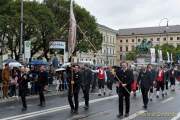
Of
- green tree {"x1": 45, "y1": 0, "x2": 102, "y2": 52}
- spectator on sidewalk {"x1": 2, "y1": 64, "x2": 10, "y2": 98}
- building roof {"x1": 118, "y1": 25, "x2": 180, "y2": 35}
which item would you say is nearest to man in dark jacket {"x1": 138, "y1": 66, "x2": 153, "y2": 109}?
spectator on sidewalk {"x1": 2, "y1": 64, "x2": 10, "y2": 98}

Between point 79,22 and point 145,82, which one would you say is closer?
point 145,82

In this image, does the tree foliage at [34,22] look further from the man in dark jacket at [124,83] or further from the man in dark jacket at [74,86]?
the man in dark jacket at [124,83]

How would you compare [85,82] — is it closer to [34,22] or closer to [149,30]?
[34,22]

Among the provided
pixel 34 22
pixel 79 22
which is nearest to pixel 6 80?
pixel 34 22

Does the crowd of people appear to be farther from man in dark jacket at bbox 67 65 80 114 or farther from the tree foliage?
the tree foliage

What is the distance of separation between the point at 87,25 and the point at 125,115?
5332 cm

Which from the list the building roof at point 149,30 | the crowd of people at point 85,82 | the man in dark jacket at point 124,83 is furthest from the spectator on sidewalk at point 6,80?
the building roof at point 149,30

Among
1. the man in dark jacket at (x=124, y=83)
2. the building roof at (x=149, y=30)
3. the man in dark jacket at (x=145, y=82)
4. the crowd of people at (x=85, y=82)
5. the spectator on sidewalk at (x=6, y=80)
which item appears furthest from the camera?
the building roof at (x=149, y=30)

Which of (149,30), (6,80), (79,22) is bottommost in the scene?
(6,80)

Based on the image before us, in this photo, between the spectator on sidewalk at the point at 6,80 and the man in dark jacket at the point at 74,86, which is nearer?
the man in dark jacket at the point at 74,86

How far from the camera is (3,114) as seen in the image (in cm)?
1488

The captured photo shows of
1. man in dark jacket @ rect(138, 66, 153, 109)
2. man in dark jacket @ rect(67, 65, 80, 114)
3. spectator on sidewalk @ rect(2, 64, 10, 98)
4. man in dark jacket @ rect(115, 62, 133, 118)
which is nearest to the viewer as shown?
man in dark jacket @ rect(115, 62, 133, 118)

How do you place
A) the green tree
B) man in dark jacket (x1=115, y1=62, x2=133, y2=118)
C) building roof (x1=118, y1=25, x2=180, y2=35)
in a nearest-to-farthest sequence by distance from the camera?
1. man in dark jacket (x1=115, y1=62, x2=133, y2=118)
2. the green tree
3. building roof (x1=118, y1=25, x2=180, y2=35)

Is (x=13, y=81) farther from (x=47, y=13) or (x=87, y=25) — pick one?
(x=87, y=25)
